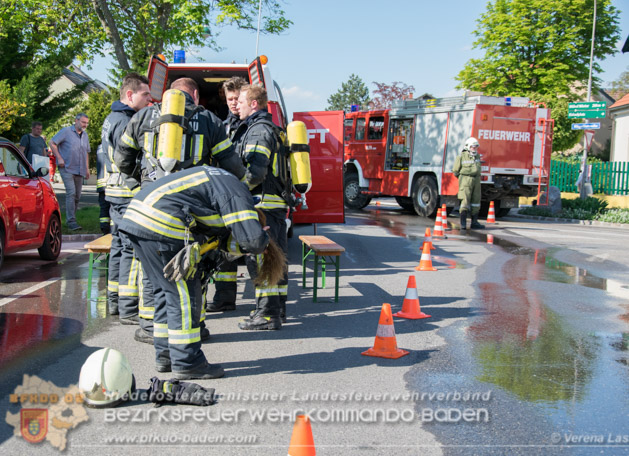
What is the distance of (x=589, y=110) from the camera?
66.9 feet

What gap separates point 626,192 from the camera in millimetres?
22750

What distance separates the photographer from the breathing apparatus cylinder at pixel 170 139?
4406 mm

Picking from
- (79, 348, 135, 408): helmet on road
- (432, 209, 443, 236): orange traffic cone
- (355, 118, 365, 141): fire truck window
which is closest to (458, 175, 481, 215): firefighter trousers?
(432, 209, 443, 236): orange traffic cone

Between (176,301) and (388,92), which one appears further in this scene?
(388,92)

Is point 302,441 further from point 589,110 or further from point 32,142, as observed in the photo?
point 589,110

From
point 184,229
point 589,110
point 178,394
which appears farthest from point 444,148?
point 178,394

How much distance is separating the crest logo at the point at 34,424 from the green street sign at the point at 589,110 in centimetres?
1986

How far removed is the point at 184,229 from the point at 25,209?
5226 millimetres

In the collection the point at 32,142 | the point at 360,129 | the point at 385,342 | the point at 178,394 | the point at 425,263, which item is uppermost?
the point at 360,129

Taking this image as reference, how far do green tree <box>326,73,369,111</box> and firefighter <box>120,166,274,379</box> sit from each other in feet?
355

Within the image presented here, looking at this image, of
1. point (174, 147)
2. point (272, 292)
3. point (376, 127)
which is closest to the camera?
point (174, 147)

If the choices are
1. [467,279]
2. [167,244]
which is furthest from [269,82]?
[167,244]

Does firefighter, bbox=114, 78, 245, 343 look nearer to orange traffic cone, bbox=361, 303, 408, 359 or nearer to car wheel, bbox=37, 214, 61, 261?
orange traffic cone, bbox=361, 303, 408, 359

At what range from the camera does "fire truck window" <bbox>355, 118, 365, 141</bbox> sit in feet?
65.7
